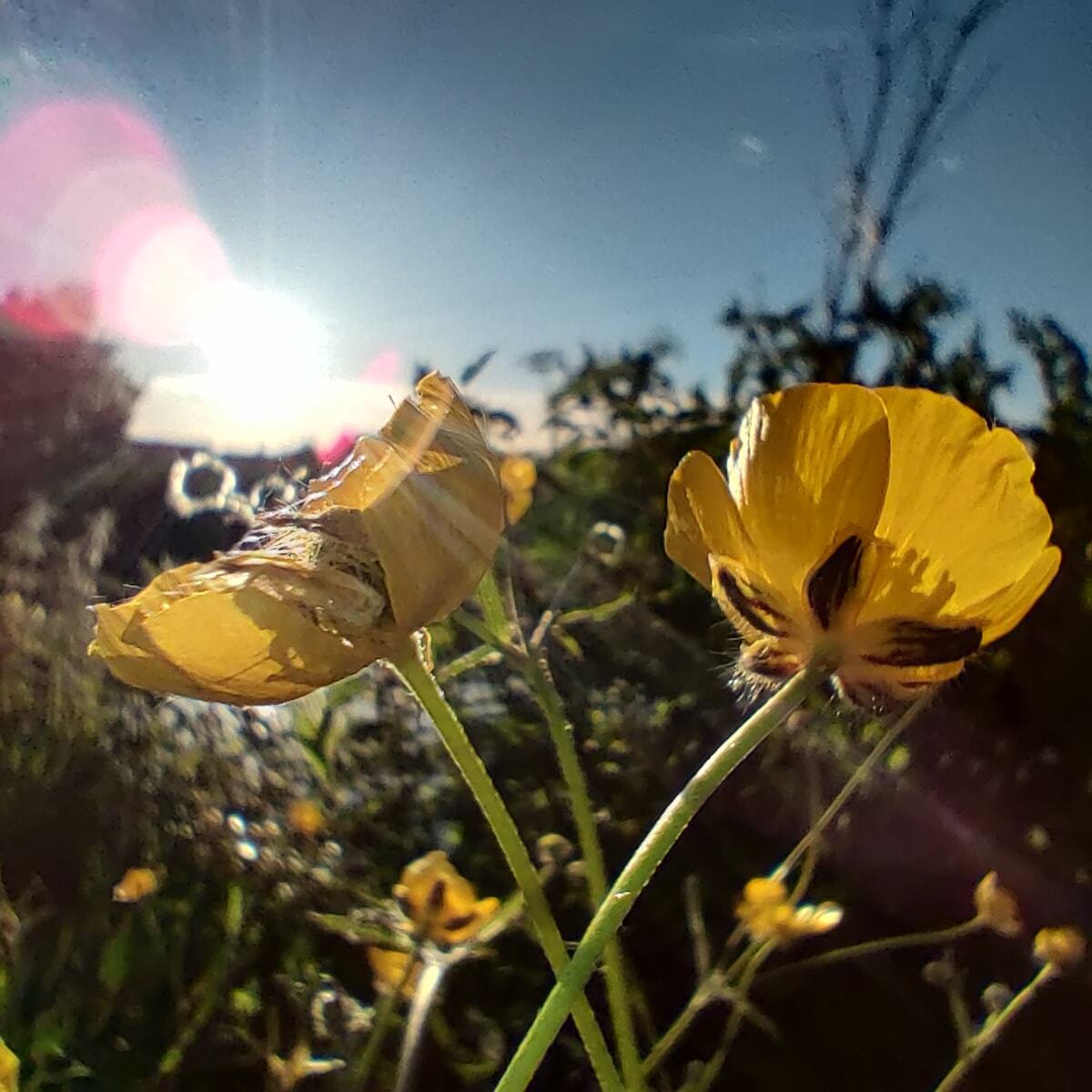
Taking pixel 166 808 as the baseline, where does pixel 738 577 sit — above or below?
above

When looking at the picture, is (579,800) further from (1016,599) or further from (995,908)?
(995,908)

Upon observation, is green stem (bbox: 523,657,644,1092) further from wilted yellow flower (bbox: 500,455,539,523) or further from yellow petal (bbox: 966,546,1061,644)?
wilted yellow flower (bbox: 500,455,539,523)

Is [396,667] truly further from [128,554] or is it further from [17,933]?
[128,554]

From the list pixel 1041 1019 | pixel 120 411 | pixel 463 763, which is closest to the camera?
pixel 463 763

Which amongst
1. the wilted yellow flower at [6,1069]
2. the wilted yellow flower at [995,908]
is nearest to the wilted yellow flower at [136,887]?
the wilted yellow flower at [6,1069]

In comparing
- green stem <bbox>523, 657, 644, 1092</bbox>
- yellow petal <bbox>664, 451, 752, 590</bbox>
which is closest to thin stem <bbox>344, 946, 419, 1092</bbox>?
green stem <bbox>523, 657, 644, 1092</bbox>

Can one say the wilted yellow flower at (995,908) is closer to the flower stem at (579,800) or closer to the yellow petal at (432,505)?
the flower stem at (579,800)

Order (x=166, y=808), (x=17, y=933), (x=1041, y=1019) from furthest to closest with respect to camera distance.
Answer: (x=166, y=808) → (x=1041, y=1019) → (x=17, y=933)

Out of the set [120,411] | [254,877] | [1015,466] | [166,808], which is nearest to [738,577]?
[1015,466]
